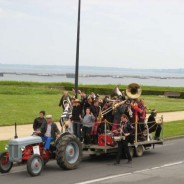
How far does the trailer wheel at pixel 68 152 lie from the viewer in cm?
1402

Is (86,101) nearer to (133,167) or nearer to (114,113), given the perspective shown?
(114,113)

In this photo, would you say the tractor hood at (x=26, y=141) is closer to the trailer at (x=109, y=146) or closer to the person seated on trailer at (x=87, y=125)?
the trailer at (x=109, y=146)

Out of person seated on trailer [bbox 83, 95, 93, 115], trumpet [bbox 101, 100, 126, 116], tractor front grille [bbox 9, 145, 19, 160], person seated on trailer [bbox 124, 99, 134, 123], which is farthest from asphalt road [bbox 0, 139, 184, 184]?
person seated on trailer [bbox 83, 95, 93, 115]

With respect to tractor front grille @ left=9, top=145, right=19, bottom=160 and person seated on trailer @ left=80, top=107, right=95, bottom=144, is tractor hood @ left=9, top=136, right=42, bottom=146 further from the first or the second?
person seated on trailer @ left=80, top=107, right=95, bottom=144

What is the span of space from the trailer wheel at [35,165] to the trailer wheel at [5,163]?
943 millimetres

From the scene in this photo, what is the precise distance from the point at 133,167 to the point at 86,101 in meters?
3.72

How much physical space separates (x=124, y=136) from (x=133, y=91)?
2.88 meters

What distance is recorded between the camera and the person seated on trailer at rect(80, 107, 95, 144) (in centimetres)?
1633

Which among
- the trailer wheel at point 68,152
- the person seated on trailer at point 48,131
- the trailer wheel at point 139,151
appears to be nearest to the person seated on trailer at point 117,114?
the trailer wheel at point 139,151

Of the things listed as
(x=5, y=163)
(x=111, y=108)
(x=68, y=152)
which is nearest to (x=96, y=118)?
(x=111, y=108)

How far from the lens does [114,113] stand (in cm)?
1695

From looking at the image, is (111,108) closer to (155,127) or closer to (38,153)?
(155,127)

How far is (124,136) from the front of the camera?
1566cm

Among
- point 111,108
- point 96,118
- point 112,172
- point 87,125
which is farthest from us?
point 111,108
